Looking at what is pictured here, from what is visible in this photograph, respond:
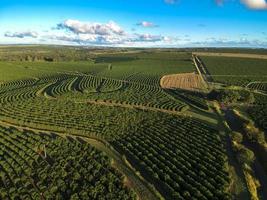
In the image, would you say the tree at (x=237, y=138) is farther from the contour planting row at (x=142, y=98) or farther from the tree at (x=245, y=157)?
the contour planting row at (x=142, y=98)

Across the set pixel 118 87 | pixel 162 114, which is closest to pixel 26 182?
pixel 162 114

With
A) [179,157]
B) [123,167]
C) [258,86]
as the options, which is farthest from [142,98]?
[258,86]

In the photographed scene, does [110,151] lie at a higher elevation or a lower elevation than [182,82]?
higher

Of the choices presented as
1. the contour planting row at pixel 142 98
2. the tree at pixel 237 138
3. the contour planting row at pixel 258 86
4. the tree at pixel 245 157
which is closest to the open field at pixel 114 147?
the contour planting row at pixel 142 98

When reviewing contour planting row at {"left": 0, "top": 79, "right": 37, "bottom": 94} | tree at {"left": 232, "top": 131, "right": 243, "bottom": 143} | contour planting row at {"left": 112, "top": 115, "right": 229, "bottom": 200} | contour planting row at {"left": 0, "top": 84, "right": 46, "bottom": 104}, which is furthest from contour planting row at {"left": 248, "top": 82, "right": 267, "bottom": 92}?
contour planting row at {"left": 0, "top": 79, "right": 37, "bottom": 94}

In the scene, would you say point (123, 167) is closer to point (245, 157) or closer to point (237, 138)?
point (245, 157)

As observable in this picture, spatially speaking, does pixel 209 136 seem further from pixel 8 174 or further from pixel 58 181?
pixel 8 174
